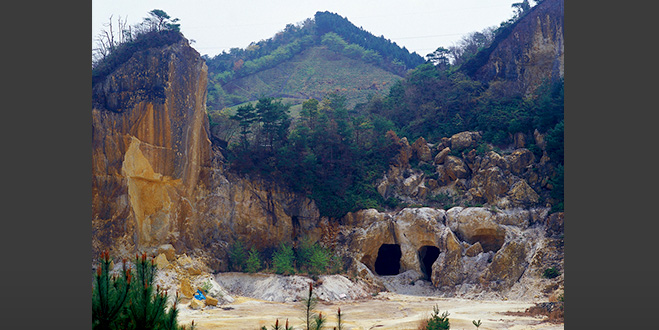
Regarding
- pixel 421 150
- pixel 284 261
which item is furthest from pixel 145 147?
pixel 421 150

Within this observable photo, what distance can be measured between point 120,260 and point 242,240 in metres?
5.01

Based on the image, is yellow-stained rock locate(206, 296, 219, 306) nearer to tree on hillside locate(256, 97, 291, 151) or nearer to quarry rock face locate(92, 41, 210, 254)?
quarry rock face locate(92, 41, 210, 254)

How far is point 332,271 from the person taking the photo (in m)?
21.9

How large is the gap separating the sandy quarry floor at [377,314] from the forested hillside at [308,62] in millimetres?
28598

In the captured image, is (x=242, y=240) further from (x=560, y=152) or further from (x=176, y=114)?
(x=560, y=152)

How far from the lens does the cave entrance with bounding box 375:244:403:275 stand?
979 inches

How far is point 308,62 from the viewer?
54.5 m

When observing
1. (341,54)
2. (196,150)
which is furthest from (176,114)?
(341,54)

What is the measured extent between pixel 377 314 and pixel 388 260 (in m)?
7.55

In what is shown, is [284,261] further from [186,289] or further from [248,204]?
[186,289]

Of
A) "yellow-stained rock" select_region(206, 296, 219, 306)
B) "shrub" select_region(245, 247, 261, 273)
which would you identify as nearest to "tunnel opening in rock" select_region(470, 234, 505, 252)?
"shrub" select_region(245, 247, 261, 273)

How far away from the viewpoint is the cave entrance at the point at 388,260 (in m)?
24.9

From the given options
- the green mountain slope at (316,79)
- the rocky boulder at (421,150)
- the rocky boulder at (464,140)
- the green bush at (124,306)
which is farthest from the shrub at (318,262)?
the green mountain slope at (316,79)

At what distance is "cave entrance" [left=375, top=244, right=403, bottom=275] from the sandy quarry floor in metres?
4.03
